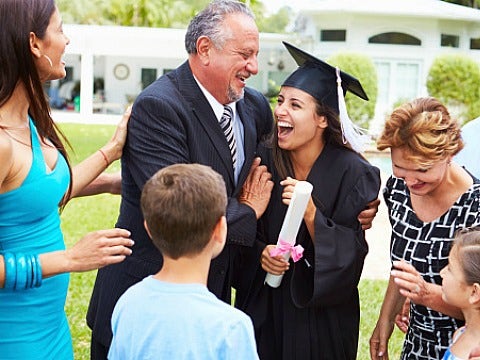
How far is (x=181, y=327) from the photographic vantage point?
7.43 ft

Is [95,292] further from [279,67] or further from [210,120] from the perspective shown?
[279,67]

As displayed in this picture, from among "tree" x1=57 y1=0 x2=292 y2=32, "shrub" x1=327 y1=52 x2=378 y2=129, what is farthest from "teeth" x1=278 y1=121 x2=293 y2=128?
"tree" x1=57 y1=0 x2=292 y2=32

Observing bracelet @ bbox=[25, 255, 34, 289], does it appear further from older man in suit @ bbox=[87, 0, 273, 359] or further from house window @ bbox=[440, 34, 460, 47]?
house window @ bbox=[440, 34, 460, 47]

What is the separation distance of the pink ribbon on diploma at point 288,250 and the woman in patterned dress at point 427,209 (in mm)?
401

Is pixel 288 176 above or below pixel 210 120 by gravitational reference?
below

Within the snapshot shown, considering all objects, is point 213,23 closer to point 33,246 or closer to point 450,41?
point 33,246

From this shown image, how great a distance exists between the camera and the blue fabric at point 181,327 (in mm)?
2240

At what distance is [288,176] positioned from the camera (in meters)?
3.62

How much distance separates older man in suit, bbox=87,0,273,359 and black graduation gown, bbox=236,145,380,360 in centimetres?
17

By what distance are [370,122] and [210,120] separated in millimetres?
19999

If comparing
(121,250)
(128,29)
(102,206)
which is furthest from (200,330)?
(128,29)

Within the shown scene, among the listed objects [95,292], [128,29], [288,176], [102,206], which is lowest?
[102,206]

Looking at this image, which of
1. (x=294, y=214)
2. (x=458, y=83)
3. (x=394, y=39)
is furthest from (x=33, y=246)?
(x=394, y=39)

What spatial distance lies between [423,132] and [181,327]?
1.37 m
